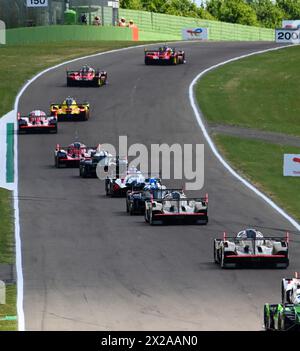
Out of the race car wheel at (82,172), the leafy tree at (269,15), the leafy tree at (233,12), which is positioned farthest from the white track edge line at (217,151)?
the leafy tree at (269,15)

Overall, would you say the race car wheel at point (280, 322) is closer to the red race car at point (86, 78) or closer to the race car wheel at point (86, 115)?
the race car wheel at point (86, 115)

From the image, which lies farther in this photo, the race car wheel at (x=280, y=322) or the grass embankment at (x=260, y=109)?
the grass embankment at (x=260, y=109)

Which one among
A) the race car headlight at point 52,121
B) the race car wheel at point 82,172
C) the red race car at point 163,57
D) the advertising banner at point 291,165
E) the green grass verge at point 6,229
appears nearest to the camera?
the green grass verge at point 6,229

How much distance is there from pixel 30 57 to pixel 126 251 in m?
59.9

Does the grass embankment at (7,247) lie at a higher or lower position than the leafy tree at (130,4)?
lower

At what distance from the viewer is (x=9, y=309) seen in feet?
104

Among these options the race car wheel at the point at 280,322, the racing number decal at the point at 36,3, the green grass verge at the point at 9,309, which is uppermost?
the racing number decal at the point at 36,3

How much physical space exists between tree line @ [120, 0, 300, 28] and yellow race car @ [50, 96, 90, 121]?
272ft

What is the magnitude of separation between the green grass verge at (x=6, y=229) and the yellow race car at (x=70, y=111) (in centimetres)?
1889

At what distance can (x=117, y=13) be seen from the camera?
124250mm

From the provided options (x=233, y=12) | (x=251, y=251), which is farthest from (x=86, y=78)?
(x=233, y=12)

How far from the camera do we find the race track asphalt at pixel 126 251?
101 ft

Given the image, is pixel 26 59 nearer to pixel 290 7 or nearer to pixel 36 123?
pixel 36 123

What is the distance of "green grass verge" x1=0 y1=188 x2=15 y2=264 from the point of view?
129 feet
